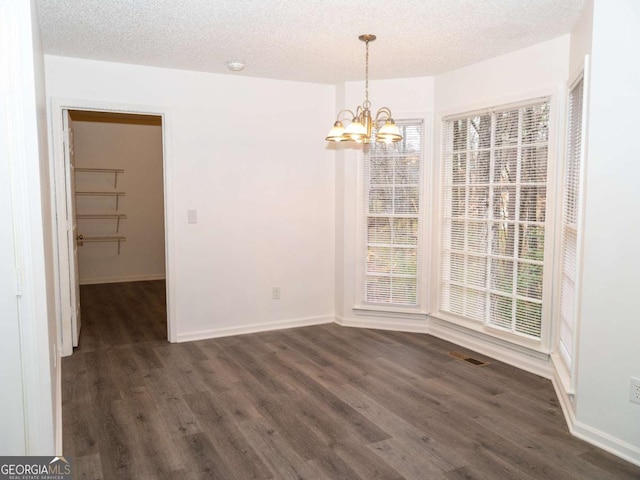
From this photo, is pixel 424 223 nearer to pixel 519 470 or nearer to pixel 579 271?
pixel 579 271

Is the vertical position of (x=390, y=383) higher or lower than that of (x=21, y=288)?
lower

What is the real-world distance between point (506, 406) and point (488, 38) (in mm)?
2590

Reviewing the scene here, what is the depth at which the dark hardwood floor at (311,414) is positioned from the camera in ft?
8.32

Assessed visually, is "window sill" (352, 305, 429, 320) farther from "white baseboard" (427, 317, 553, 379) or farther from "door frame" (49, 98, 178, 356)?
"door frame" (49, 98, 178, 356)

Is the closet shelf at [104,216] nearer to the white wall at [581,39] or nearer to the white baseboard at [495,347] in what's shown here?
the white baseboard at [495,347]

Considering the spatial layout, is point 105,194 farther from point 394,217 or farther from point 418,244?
point 418,244

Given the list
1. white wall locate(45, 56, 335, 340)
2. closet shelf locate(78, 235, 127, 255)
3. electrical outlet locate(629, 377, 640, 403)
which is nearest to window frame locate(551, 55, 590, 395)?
electrical outlet locate(629, 377, 640, 403)

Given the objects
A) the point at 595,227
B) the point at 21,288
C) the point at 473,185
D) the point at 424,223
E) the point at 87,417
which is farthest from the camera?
the point at 424,223

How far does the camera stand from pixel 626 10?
255cm

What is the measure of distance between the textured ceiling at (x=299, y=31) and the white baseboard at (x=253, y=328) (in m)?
2.46

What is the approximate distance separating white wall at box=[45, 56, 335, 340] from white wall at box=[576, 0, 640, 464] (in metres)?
2.90

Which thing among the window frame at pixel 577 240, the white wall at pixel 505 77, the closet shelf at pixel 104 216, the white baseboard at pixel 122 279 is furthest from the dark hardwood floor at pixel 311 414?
the closet shelf at pixel 104 216

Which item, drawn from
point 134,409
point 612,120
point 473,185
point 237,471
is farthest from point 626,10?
point 134,409

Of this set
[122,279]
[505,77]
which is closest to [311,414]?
[505,77]
